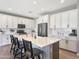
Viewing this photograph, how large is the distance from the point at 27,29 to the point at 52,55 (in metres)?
6.60

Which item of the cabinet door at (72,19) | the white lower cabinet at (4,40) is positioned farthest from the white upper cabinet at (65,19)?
the white lower cabinet at (4,40)

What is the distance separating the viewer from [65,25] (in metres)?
5.07

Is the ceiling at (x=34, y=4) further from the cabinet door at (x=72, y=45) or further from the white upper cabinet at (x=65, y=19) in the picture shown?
the cabinet door at (x=72, y=45)

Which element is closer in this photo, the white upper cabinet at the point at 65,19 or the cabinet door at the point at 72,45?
the cabinet door at the point at 72,45

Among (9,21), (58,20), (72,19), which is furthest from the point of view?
(9,21)

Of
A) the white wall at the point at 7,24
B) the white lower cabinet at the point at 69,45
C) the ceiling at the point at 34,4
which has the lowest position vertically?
the white lower cabinet at the point at 69,45

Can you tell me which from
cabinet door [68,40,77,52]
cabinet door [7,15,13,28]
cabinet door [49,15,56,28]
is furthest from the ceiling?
cabinet door [68,40,77,52]

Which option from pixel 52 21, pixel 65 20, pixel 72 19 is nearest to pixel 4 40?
pixel 52 21

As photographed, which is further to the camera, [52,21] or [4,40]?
[4,40]

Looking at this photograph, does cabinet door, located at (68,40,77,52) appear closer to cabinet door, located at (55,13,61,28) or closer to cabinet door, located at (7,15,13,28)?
cabinet door, located at (55,13,61,28)

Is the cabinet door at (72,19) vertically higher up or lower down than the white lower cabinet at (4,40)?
higher up

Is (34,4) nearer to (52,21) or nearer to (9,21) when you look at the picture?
(52,21)

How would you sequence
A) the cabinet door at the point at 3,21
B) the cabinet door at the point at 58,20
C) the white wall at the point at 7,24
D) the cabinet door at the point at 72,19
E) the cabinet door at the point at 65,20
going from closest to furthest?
the cabinet door at the point at 72,19
the cabinet door at the point at 65,20
the cabinet door at the point at 58,20
the white wall at the point at 7,24
the cabinet door at the point at 3,21

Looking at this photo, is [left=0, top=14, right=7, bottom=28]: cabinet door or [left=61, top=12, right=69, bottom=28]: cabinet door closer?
[left=61, top=12, right=69, bottom=28]: cabinet door
